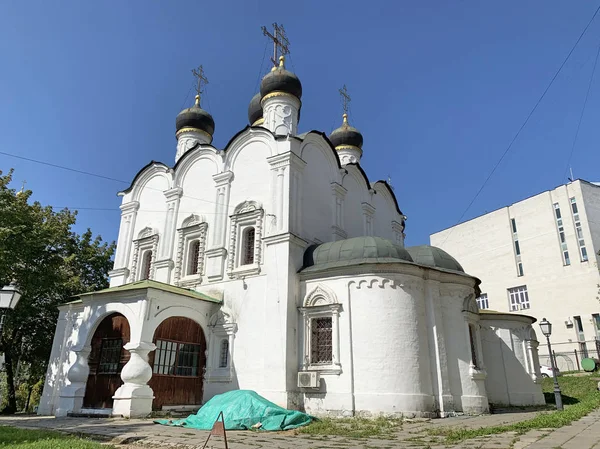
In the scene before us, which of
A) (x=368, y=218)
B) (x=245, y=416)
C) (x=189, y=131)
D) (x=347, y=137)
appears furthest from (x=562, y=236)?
(x=245, y=416)

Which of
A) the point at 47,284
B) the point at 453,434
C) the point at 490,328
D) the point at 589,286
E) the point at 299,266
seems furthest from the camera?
the point at 589,286

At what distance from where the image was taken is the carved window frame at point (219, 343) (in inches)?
527

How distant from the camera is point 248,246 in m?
14.7

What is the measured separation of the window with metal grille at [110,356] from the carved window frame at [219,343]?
2.45 m

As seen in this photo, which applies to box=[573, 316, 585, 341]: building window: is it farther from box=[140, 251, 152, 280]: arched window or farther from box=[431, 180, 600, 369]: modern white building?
box=[140, 251, 152, 280]: arched window

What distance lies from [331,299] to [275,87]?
8.42 meters

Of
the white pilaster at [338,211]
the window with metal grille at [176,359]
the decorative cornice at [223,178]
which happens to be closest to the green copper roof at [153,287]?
the window with metal grille at [176,359]

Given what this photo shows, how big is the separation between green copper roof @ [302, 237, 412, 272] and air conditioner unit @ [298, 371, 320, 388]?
2.70 meters

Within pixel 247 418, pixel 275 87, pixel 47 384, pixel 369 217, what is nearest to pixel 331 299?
pixel 247 418

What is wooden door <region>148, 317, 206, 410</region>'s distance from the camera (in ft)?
40.9

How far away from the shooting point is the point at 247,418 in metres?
9.62

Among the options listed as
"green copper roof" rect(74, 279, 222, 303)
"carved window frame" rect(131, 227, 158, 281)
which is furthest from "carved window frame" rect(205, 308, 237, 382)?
"carved window frame" rect(131, 227, 158, 281)

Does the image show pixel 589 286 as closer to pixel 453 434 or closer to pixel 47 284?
pixel 453 434

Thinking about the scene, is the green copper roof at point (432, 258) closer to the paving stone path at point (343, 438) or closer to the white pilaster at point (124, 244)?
the paving stone path at point (343, 438)
